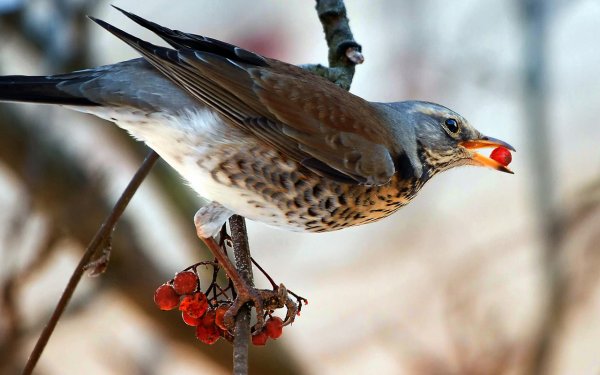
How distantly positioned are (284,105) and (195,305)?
661mm

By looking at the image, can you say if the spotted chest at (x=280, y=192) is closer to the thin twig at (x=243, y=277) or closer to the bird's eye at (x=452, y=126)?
the thin twig at (x=243, y=277)

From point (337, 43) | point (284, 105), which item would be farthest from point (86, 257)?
point (337, 43)

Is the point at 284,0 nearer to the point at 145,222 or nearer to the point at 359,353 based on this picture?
the point at 145,222

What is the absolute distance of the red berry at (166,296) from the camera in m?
2.67

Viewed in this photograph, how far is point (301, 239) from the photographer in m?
6.05

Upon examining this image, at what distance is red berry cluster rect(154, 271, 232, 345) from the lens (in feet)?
8.63

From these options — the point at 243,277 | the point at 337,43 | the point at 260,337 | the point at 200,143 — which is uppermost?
the point at 337,43

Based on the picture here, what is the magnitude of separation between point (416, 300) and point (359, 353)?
52 centimetres

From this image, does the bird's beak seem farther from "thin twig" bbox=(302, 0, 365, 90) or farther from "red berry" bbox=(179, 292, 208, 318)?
"red berry" bbox=(179, 292, 208, 318)

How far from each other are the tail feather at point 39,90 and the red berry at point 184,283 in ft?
1.88

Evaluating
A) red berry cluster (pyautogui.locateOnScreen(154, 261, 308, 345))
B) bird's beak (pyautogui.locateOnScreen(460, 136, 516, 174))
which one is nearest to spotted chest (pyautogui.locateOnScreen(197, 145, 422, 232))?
red berry cluster (pyautogui.locateOnScreen(154, 261, 308, 345))

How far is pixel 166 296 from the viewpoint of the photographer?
2.68m

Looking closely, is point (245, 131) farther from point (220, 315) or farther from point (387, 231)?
point (387, 231)

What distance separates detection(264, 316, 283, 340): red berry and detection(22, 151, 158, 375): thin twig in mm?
561
